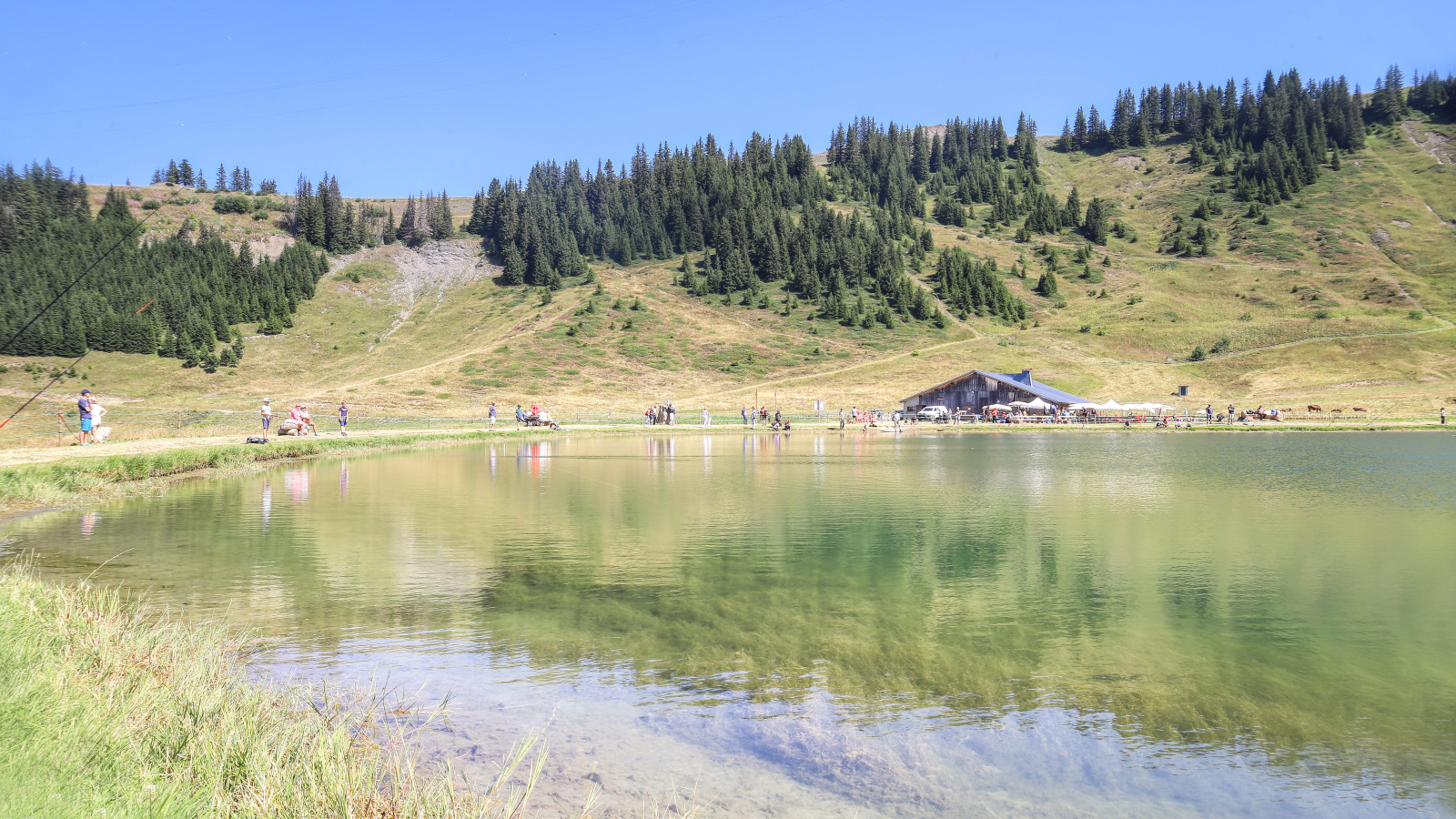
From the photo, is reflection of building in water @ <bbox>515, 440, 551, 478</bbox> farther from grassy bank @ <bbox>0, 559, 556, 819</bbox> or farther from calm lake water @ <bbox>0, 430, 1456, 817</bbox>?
grassy bank @ <bbox>0, 559, 556, 819</bbox>

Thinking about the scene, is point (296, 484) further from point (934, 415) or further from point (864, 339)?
point (864, 339)

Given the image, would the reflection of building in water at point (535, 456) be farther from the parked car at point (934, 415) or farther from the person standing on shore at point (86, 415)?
the parked car at point (934, 415)

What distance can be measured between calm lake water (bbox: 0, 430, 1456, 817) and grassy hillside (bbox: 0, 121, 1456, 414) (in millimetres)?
79545

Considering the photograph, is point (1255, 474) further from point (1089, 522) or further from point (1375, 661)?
point (1375, 661)

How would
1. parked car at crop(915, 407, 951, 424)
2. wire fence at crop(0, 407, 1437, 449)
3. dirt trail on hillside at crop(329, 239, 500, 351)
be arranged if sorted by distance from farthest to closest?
dirt trail on hillside at crop(329, 239, 500, 351)
parked car at crop(915, 407, 951, 424)
wire fence at crop(0, 407, 1437, 449)

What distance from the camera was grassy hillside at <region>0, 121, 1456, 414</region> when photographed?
365ft

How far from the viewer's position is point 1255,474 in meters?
35.0

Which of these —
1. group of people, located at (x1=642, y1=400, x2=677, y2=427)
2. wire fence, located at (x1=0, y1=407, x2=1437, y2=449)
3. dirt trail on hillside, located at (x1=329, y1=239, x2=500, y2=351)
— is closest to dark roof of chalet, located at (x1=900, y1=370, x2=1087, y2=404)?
wire fence, located at (x1=0, y1=407, x2=1437, y2=449)

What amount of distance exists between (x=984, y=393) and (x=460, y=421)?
59984 mm

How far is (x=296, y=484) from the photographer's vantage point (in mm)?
30500

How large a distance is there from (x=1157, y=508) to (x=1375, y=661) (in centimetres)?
1475

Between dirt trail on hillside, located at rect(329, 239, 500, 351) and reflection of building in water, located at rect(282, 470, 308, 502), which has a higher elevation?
dirt trail on hillside, located at rect(329, 239, 500, 351)

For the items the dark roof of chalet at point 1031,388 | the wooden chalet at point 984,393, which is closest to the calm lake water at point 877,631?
the dark roof of chalet at point 1031,388

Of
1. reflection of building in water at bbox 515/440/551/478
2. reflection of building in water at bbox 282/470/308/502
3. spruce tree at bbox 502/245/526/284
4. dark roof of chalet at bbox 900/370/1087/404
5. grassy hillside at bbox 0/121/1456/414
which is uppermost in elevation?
spruce tree at bbox 502/245/526/284
